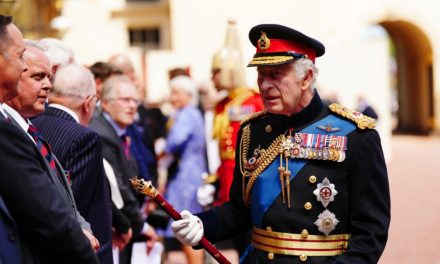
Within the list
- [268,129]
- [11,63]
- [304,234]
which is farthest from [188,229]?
[11,63]

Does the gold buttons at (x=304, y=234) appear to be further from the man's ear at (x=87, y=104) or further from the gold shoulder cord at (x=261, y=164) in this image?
the man's ear at (x=87, y=104)

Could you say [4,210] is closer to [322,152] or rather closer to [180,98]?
[322,152]

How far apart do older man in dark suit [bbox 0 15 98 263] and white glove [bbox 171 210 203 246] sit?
0.51 meters

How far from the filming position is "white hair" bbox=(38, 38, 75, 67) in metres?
5.59

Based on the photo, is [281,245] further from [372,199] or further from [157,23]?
[157,23]

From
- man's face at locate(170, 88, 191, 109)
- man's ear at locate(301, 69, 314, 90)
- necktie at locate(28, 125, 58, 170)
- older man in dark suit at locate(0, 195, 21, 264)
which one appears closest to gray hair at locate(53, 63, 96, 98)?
necktie at locate(28, 125, 58, 170)

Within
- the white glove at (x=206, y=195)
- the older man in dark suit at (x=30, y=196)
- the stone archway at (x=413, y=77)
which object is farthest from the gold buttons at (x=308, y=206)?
the stone archway at (x=413, y=77)

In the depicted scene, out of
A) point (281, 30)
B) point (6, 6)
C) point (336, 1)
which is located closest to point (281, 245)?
point (281, 30)

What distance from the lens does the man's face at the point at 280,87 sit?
385cm

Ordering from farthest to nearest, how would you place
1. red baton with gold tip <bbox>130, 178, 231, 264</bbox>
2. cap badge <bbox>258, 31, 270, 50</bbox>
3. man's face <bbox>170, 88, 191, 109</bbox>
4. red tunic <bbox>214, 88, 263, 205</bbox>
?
man's face <bbox>170, 88, 191, 109</bbox> < red tunic <bbox>214, 88, 263, 205</bbox> < cap badge <bbox>258, 31, 270, 50</bbox> < red baton with gold tip <bbox>130, 178, 231, 264</bbox>

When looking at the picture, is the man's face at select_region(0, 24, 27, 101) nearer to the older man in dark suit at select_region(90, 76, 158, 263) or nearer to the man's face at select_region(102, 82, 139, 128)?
the older man in dark suit at select_region(90, 76, 158, 263)

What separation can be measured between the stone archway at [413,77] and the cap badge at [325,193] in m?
25.5

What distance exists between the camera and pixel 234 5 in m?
25.1

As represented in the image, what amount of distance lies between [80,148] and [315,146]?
1.20 meters
